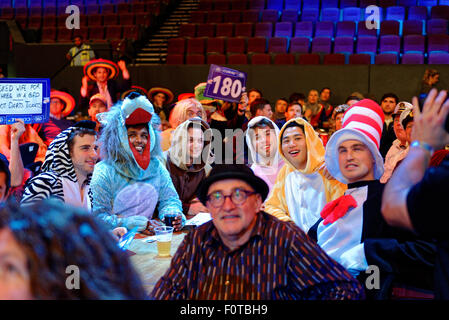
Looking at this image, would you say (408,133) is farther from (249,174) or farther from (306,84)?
(306,84)

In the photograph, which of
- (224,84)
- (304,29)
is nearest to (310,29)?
(304,29)

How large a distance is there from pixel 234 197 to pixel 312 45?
851 cm

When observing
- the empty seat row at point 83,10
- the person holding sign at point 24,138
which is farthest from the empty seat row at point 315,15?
the person holding sign at point 24,138

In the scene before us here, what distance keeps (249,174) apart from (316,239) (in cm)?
72

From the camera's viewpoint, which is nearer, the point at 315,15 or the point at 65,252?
the point at 65,252

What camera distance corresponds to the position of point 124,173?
2.86 meters

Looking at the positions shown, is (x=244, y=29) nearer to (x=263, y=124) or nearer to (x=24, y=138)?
(x=24, y=138)

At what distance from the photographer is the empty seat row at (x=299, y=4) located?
10.3 meters

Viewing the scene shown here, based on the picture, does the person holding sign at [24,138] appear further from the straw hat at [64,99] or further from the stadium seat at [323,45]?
the stadium seat at [323,45]

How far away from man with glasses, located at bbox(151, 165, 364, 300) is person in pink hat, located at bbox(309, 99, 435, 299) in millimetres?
397

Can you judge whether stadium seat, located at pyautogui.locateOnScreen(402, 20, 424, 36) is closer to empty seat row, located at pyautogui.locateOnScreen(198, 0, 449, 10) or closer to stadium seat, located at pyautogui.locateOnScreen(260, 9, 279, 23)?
empty seat row, located at pyautogui.locateOnScreen(198, 0, 449, 10)

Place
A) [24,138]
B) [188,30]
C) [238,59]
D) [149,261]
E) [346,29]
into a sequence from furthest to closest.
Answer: [188,30] → [346,29] → [238,59] → [24,138] → [149,261]

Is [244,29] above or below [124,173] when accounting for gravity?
above
